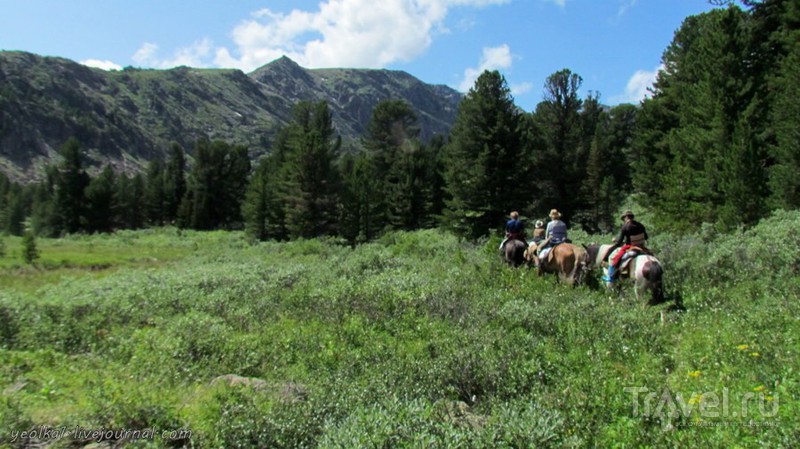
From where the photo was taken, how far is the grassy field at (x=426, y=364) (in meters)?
4.59

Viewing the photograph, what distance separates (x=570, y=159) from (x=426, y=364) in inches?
1327

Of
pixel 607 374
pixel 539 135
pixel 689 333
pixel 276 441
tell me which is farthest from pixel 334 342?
pixel 539 135

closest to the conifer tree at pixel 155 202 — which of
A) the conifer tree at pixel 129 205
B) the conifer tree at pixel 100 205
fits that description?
the conifer tree at pixel 129 205

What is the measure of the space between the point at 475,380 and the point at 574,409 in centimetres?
159

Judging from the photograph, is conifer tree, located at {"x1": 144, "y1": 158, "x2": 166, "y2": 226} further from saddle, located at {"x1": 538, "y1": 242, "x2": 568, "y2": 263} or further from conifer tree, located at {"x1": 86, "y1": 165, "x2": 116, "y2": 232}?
saddle, located at {"x1": 538, "y1": 242, "x2": 568, "y2": 263}

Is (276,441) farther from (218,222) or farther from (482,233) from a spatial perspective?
(218,222)

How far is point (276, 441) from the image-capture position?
4672mm

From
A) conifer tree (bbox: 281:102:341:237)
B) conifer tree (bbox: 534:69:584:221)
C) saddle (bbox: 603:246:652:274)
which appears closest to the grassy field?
saddle (bbox: 603:246:652:274)

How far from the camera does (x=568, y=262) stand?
1310 centimetres

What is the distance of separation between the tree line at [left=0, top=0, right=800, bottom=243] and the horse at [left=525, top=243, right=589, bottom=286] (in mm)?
12313

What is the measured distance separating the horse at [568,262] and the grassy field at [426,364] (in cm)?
113

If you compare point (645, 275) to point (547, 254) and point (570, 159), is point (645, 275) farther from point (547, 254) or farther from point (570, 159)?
point (570, 159)

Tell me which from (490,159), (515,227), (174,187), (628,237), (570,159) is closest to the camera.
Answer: (628,237)

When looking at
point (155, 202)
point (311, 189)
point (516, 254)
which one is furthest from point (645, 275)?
point (155, 202)
